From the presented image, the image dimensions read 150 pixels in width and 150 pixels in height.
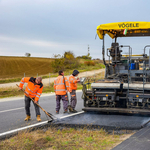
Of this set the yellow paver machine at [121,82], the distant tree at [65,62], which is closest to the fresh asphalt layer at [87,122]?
the yellow paver machine at [121,82]

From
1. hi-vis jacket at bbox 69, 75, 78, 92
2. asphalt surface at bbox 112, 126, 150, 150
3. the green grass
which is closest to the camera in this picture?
asphalt surface at bbox 112, 126, 150, 150

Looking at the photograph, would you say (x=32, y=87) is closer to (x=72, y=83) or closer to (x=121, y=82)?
(x=72, y=83)

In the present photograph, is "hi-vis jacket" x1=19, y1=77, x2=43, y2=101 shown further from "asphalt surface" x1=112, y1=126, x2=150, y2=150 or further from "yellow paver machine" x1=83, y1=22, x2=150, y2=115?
"asphalt surface" x1=112, y1=126, x2=150, y2=150

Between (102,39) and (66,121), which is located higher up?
(102,39)

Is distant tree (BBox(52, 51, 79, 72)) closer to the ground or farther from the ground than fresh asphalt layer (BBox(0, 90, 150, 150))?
farther from the ground

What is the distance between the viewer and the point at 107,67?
9.02 meters

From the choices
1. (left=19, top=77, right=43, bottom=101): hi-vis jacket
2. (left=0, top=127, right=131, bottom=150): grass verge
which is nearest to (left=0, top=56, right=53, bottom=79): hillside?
(left=19, top=77, right=43, bottom=101): hi-vis jacket

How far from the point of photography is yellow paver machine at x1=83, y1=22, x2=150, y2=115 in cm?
730

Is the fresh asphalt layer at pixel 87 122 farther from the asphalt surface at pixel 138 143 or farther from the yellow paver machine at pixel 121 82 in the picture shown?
the yellow paver machine at pixel 121 82

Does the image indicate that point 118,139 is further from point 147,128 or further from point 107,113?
point 107,113

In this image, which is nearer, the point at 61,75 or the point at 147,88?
the point at 147,88

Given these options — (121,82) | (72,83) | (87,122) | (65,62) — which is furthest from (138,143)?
(65,62)

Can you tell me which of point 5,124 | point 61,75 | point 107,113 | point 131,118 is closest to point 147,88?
point 131,118

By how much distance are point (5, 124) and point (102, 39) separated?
15.8 feet
